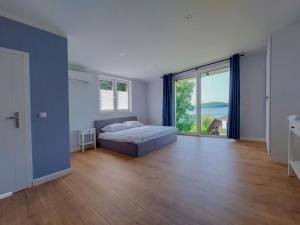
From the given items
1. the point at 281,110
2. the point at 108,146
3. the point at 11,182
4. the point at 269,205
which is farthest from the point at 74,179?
the point at 281,110

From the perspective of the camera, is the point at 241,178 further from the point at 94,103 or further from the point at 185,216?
the point at 94,103

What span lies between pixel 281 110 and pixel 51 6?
13.4 feet

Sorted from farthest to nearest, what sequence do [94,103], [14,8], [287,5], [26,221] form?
[94,103] < [287,5] < [14,8] < [26,221]

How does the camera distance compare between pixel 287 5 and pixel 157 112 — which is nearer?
pixel 287 5

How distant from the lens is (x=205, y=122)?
557 centimetres

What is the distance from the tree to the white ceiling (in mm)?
2064

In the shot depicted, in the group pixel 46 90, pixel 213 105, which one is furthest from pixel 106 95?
pixel 213 105

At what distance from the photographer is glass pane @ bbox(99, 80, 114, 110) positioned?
5141mm

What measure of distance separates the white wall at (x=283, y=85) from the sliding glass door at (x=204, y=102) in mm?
2103

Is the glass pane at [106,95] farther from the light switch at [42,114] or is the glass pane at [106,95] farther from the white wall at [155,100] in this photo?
the light switch at [42,114]

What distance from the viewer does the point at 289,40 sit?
2750mm

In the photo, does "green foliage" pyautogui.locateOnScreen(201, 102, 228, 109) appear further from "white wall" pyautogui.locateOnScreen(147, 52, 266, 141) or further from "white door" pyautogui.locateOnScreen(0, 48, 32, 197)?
"white door" pyautogui.locateOnScreen(0, 48, 32, 197)

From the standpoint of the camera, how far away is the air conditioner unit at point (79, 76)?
4078mm

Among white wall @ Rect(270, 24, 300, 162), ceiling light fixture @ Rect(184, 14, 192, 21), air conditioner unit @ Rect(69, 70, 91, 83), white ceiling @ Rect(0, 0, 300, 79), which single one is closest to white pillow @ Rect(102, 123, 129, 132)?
air conditioner unit @ Rect(69, 70, 91, 83)
